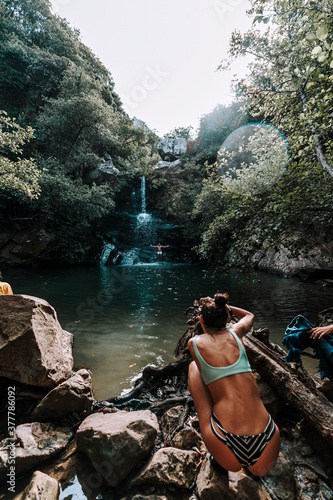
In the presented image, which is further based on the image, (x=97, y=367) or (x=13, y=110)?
(x=13, y=110)

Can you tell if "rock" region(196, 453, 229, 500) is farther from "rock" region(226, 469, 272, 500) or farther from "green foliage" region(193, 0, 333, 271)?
"green foliage" region(193, 0, 333, 271)

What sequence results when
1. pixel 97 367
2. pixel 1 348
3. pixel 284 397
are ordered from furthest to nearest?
pixel 97 367, pixel 1 348, pixel 284 397

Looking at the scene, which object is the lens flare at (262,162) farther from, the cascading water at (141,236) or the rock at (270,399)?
the cascading water at (141,236)

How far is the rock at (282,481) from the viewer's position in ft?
6.21

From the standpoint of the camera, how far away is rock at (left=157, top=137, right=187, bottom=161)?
110 feet

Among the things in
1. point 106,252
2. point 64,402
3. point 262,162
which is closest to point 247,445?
point 64,402

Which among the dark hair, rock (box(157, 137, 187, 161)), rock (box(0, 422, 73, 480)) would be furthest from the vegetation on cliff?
rock (box(157, 137, 187, 161))

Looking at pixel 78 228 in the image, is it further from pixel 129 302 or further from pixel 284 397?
pixel 284 397

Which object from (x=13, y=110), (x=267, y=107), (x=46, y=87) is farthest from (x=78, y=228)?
(x=267, y=107)

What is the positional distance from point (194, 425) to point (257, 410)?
133cm

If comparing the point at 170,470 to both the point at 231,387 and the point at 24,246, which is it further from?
the point at 24,246

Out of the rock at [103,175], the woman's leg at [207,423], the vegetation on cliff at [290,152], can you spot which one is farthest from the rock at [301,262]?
the rock at [103,175]

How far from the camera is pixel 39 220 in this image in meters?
20.3

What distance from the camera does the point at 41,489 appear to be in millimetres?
1905
